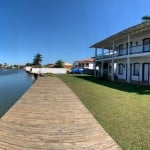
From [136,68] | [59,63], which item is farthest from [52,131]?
[59,63]

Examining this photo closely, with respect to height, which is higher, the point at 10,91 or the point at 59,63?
the point at 59,63

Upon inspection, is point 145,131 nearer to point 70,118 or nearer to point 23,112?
point 70,118

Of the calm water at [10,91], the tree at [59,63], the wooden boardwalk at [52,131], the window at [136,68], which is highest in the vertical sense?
the tree at [59,63]

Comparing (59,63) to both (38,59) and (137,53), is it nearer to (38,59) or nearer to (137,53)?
(38,59)

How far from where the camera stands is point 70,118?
870 centimetres

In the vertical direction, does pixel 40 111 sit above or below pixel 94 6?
below

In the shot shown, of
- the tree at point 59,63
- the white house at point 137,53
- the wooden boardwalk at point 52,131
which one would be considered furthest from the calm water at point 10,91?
the tree at point 59,63

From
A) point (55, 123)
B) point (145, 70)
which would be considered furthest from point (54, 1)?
point (55, 123)

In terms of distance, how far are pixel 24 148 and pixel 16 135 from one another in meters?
1.04

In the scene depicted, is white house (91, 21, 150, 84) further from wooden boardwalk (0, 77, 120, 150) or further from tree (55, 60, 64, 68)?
tree (55, 60, 64, 68)

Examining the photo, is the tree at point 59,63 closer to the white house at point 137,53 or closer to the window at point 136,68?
the white house at point 137,53

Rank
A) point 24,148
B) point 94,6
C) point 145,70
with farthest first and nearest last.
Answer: point 94,6 < point 145,70 < point 24,148

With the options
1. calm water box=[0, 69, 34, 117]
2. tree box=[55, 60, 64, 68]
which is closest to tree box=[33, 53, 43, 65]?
tree box=[55, 60, 64, 68]

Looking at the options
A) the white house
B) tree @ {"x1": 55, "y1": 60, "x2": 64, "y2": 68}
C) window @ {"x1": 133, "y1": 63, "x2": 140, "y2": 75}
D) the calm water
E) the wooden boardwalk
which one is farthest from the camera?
tree @ {"x1": 55, "y1": 60, "x2": 64, "y2": 68}
